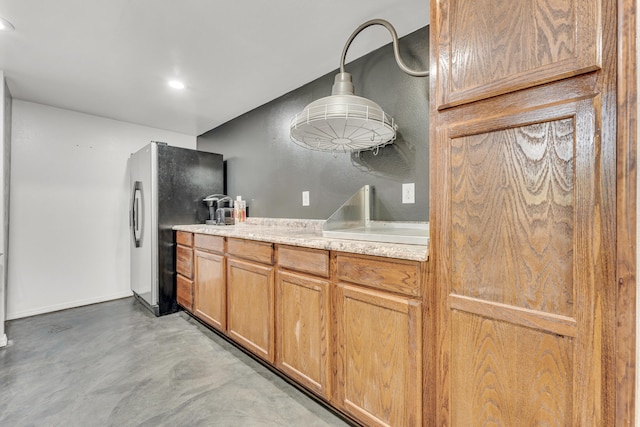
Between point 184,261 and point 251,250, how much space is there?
1274mm

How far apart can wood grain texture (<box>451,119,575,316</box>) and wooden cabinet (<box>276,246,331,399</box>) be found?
67cm

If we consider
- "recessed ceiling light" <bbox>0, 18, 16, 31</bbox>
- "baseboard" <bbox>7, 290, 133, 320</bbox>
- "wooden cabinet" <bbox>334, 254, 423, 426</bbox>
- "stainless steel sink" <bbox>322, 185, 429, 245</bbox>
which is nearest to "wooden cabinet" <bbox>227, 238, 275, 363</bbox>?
"stainless steel sink" <bbox>322, 185, 429, 245</bbox>

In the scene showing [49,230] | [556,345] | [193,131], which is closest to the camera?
[556,345]

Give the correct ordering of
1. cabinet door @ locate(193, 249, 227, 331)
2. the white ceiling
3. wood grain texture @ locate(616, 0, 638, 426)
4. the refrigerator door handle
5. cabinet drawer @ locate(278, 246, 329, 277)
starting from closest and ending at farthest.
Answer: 1. wood grain texture @ locate(616, 0, 638, 426)
2. cabinet drawer @ locate(278, 246, 329, 277)
3. the white ceiling
4. cabinet door @ locate(193, 249, 227, 331)
5. the refrigerator door handle

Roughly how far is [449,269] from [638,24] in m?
0.82

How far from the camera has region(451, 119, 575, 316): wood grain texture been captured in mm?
809

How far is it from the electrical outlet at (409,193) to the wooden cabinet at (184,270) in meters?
1.97

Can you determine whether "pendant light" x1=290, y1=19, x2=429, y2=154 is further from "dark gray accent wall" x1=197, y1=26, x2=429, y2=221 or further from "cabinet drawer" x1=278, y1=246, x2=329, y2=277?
"cabinet drawer" x1=278, y1=246, x2=329, y2=277

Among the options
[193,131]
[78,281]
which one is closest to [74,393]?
[78,281]

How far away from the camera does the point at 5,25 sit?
168cm

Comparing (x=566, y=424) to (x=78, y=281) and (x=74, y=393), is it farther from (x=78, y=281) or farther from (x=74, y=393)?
(x=78, y=281)

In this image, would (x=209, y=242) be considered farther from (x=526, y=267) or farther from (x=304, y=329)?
(x=526, y=267)

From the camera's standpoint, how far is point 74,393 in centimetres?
166

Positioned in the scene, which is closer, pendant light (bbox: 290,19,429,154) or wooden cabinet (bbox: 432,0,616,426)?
wooden cabinet (bbox: 432,0,616,426)
